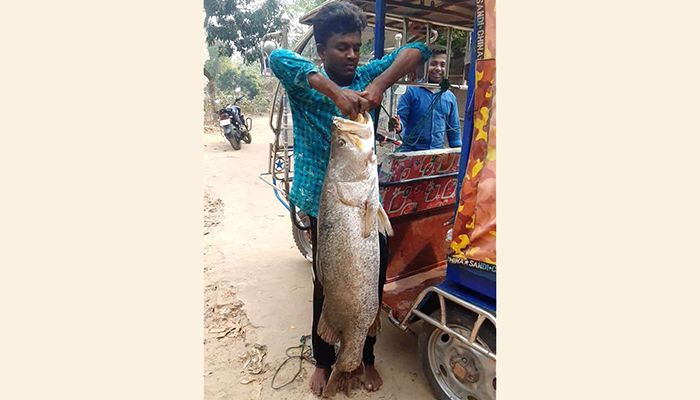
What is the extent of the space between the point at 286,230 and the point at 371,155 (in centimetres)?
474

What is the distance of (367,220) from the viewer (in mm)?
2285

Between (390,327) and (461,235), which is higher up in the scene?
(461,235)

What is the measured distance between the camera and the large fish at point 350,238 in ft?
7.12

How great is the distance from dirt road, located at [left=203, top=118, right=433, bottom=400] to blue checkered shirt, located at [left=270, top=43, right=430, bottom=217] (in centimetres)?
147

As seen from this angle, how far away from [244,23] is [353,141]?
50.1ft

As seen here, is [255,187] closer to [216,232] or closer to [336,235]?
[216,232]

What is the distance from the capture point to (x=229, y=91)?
31328 millimetres

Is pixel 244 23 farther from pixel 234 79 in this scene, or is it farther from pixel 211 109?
pixel 234 79

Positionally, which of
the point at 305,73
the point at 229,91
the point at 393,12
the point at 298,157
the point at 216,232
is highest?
the point at 229,91

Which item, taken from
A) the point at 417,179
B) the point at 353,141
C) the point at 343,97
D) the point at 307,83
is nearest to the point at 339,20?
the point at 307,83

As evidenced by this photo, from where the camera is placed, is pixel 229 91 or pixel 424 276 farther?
pixel 229 91

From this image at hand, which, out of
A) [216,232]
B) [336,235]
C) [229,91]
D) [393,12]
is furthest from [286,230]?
[229,91]

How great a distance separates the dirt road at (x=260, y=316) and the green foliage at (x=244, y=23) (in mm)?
9851

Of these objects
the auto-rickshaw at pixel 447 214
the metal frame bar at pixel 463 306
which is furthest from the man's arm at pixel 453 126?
the metal frame bar at pixel 463 306
